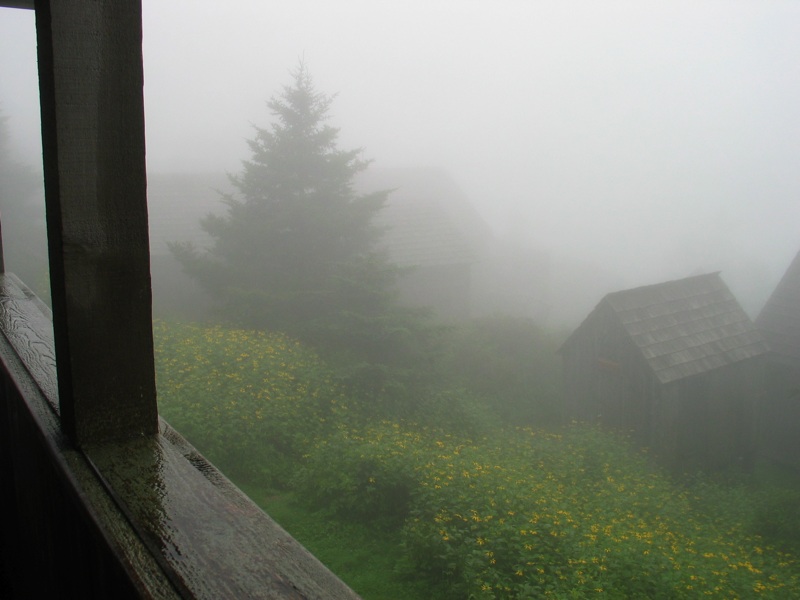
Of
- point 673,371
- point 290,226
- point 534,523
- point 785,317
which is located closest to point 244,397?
point 534,523

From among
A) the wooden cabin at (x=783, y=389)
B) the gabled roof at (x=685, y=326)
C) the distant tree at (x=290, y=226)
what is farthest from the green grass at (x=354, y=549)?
the wooden cabin at (x=783, y=389)

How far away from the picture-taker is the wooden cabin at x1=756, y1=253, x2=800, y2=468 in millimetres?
14961

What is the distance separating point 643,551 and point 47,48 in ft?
19.3

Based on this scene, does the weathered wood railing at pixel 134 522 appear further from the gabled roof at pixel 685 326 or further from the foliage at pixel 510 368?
the gabled roof at pixel 685 326

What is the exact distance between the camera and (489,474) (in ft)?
22.7

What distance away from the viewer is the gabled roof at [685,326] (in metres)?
13.1

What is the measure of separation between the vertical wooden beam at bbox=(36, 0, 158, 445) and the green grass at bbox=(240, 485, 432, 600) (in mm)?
4151

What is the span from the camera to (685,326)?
45.9 feet

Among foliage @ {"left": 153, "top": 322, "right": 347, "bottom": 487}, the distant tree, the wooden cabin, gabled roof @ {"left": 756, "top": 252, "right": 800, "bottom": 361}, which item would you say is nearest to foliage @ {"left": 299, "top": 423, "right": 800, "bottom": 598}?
foliage @ {"left": 153, "top": 322, "right": 347, "bottom": 487}

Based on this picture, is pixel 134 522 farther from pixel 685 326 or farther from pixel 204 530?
pixel 685 326

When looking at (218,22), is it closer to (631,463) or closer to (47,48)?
(631,463)

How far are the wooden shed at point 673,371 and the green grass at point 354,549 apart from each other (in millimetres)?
8434

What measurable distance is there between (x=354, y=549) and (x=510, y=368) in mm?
9974

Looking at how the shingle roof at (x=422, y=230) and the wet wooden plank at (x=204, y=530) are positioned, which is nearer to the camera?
the wet wooden plank at (x=204, y=530)
